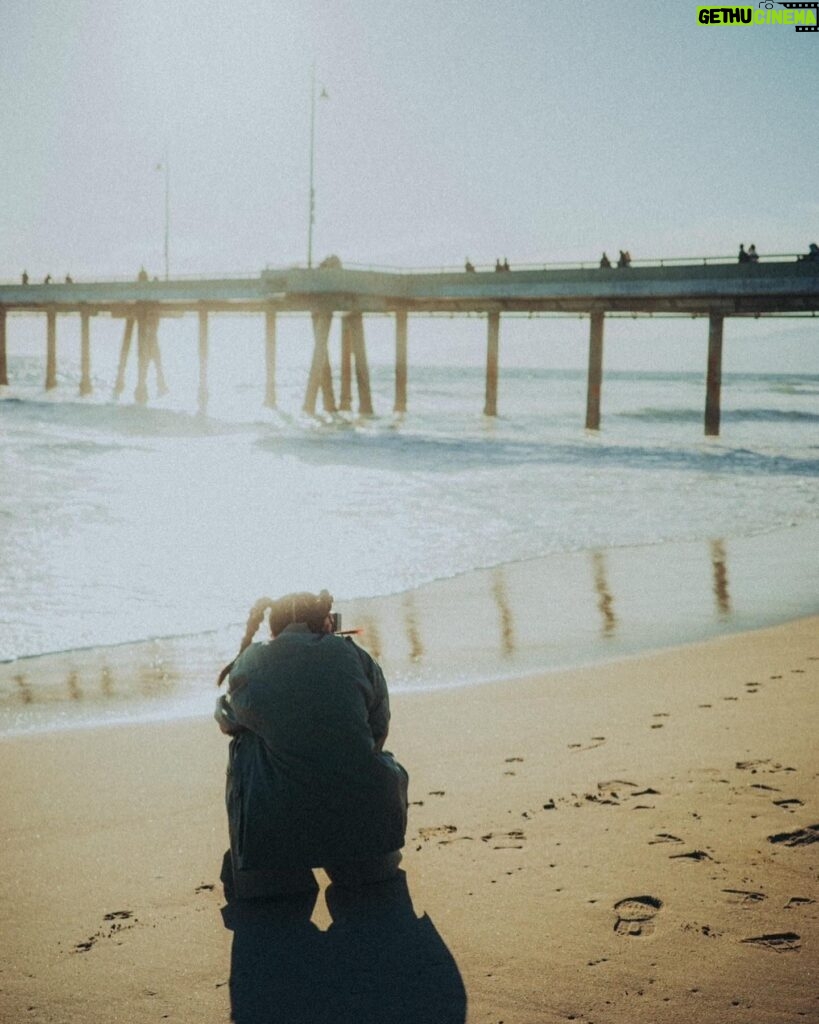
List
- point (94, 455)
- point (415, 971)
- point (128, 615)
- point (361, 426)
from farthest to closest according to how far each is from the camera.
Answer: point (361, 426) → point (94, 455) → point (128, 615) → point (415, 971)

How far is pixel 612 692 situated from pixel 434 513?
887 centimetres

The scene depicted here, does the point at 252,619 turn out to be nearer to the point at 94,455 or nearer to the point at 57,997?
the point at 57,997

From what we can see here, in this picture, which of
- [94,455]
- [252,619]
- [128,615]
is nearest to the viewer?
[252,619]

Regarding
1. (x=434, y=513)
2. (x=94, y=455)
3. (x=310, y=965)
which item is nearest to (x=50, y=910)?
(x=310, y=965)

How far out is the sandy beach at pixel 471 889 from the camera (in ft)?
10.0

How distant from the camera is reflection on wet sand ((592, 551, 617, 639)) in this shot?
831 cm

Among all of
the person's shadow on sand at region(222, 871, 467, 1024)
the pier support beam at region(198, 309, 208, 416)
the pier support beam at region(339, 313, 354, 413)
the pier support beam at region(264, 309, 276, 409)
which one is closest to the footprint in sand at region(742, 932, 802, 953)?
the person's shadow on sand at region(222, 871, 467, 1024)

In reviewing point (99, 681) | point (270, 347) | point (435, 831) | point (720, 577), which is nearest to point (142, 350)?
point (270, 347)

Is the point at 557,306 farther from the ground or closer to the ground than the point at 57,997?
farther from the ground

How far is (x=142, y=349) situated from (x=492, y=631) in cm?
4126

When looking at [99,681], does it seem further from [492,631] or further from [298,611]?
[298,611]

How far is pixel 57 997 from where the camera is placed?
10.1ft

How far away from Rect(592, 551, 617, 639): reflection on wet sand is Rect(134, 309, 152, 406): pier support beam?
36.6 meters

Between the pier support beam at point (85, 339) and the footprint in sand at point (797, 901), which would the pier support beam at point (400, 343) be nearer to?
the pier support beam at point (85, 339)
